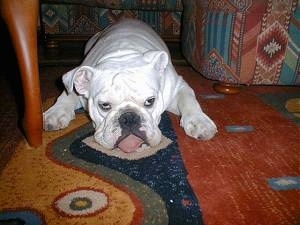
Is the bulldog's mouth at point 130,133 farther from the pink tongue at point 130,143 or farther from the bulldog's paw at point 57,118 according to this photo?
the bulldog's paw at point 57,118

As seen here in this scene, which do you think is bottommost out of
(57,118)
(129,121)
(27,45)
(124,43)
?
(57,118)

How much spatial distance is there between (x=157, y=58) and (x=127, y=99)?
240 mm

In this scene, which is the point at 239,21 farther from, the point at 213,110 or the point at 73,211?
the point at 73,211

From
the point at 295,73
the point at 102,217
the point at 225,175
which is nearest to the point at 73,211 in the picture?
the point at 102,217

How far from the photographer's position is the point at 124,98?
137cm

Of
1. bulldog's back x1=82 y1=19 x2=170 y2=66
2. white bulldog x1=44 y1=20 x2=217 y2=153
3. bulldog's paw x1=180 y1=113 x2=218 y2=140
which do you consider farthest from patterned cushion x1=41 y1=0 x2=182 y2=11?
bulldog's paw x1=180 y1=113 x2=218 y2=140

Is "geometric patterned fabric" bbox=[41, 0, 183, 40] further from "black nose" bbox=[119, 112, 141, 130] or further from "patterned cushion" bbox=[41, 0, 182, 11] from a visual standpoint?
"black nose" bbox=[119, 112, 141, 130]

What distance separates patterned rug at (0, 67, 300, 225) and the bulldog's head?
75 millimetres

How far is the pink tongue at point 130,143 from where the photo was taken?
1.34m

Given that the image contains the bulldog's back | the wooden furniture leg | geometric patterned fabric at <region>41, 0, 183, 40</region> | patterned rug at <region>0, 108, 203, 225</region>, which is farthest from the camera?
geometric patterned fabric at <region>41, 0, 183, 40</region>

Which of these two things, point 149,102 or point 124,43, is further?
point 124,43

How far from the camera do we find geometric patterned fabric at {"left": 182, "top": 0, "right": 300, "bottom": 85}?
1.68m

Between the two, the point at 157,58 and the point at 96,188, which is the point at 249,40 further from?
the point at 96,188

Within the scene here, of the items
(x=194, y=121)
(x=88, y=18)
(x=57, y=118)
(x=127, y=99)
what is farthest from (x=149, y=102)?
(x=88, y=18)
